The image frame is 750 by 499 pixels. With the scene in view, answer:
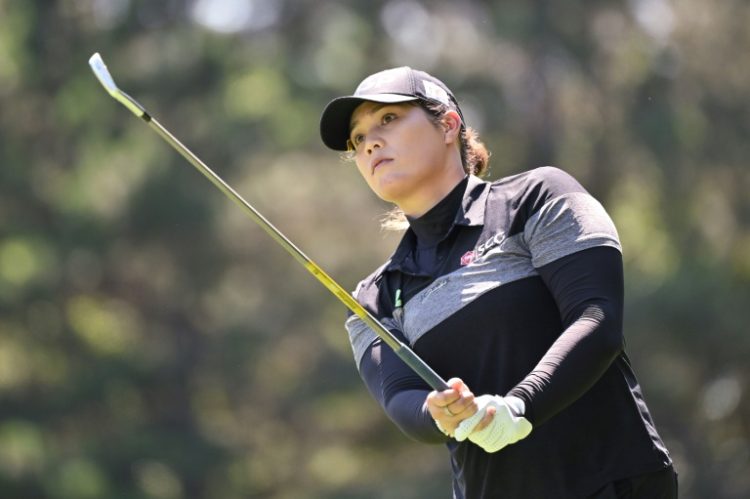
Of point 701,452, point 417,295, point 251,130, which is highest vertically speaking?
point 251,130

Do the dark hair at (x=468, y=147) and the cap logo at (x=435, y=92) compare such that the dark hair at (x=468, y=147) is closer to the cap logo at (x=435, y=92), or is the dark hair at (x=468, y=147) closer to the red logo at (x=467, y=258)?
the cap logo at (x=435, y=92)

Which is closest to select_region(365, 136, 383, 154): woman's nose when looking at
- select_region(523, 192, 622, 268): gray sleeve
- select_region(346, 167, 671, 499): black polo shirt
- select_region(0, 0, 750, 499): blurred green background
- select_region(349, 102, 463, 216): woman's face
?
select_region(349, 102, 463, 216): woman's face

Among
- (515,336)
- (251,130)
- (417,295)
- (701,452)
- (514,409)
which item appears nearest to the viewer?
(514,409)

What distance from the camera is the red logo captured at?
9.66 feet

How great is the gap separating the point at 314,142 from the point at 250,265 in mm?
1241

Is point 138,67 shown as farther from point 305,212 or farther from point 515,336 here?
point 515,336

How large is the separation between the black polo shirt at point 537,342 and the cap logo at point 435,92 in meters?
0.28

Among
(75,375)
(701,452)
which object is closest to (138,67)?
(75,375)

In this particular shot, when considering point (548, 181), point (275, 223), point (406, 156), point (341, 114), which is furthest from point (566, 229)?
point (275, 223)

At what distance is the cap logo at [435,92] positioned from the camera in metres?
3.17

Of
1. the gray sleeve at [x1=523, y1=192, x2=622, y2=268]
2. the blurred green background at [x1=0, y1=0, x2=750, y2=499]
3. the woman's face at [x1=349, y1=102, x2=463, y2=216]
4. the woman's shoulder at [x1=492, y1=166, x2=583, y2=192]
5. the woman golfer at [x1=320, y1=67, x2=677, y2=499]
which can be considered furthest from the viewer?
the blurred green background at [x1=0, y1=0, x2=750, y2=499]

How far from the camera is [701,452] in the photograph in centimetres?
1213

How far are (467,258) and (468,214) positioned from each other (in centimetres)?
12

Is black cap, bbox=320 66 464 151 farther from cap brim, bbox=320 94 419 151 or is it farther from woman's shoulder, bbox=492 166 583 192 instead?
woman's shoulder, bbox=492 166 583 192
